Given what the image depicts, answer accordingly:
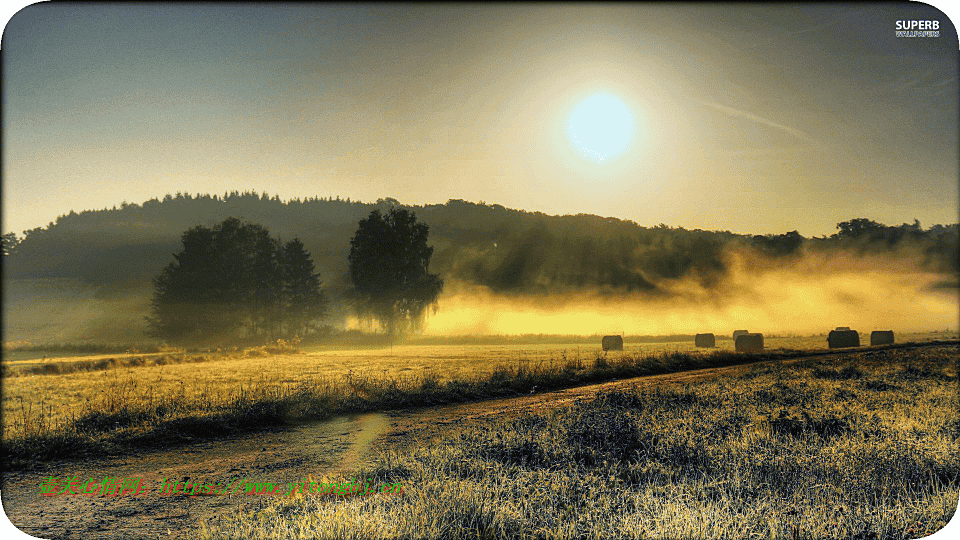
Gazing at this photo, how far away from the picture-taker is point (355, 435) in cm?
1180

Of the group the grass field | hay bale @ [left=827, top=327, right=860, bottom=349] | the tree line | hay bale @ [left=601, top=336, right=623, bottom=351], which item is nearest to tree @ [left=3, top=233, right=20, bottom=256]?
the grass field

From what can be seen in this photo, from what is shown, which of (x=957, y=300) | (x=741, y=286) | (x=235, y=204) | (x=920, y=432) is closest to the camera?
(x=920, y=432)

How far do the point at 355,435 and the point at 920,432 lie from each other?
36.9 ft

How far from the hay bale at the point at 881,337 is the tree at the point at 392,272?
33.3 metres

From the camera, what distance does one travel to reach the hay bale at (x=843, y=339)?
40031 mm

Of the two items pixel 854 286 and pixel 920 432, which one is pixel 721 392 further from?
pixel 854 286

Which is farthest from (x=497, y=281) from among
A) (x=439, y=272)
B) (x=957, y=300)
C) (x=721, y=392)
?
(x=957, y=300)

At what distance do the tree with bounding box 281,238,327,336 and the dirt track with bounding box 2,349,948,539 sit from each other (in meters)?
34.8

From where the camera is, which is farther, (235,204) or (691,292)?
(691,292)

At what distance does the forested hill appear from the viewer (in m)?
29.4

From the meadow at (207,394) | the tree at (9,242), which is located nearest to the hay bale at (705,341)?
the meadow at (207,394)

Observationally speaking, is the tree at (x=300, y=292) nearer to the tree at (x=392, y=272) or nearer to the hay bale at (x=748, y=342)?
the tree at (x=392, y=272)

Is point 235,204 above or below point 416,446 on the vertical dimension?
above

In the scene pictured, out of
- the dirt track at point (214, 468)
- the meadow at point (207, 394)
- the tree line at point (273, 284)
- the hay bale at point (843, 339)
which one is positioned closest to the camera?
the dirt track at point (214, 468)
